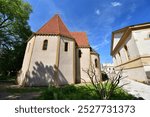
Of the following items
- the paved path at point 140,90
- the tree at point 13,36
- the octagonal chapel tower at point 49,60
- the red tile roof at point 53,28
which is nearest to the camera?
the paved path at point 140,90

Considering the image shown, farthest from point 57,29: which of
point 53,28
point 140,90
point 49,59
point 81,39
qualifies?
point 140,90

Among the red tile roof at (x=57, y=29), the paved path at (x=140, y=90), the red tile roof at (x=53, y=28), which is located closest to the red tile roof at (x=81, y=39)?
the red tile roof at (x=57, y=29)

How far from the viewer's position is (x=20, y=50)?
81.8ft

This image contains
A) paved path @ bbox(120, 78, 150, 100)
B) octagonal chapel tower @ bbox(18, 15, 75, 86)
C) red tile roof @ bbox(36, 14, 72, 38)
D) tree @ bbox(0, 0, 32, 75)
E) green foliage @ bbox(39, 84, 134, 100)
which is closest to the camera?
green foliage @ bbox(39, 84, 134, 100)

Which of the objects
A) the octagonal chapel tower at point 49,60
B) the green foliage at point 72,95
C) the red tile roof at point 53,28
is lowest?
the green foliage at point 72,95

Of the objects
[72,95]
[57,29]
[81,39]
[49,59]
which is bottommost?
[72,95]

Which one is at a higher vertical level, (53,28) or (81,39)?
(81,39)

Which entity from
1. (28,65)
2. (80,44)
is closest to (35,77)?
(28,65)

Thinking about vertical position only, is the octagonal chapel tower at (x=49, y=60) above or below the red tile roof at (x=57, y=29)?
below

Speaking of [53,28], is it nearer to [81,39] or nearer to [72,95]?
[81,39]

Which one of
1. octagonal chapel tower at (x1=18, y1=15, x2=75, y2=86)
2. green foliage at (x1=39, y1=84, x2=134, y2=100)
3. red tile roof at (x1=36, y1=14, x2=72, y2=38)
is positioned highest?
red tile roof at (x1=36, y1=14, x2=72, y2=38)

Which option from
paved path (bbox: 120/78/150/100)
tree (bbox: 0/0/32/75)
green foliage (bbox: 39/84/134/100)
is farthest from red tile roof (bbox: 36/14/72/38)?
paved path (bbox: 120/78/150/100)

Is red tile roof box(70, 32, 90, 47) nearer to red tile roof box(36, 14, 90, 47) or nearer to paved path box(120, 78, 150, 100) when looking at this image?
red tile roof box(36, 14, 90, 47)

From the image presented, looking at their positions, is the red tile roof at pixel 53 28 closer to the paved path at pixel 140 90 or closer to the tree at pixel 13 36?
the tree at pixel 13 36
